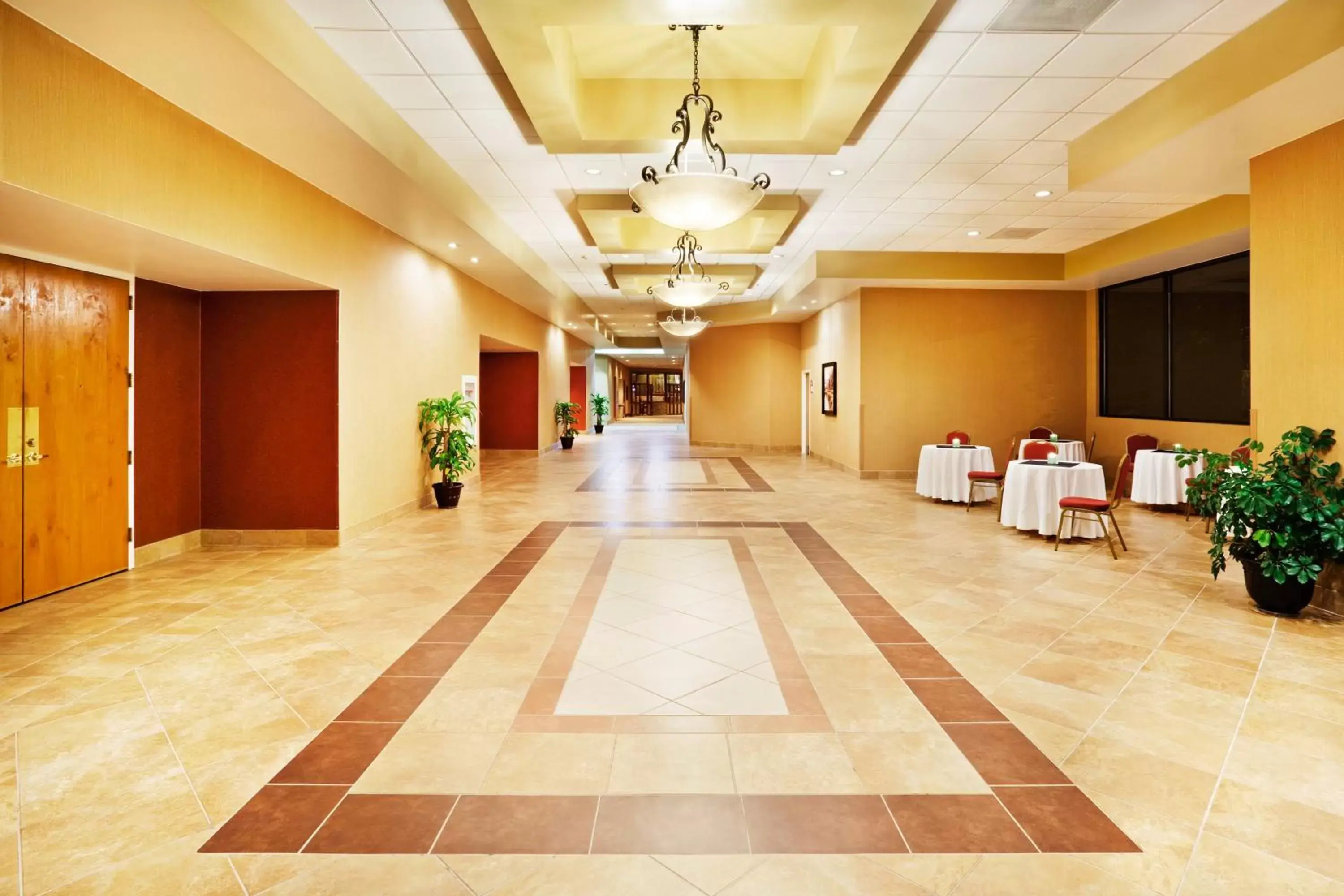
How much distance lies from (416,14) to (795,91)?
9.63 ft

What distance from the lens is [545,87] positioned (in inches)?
184

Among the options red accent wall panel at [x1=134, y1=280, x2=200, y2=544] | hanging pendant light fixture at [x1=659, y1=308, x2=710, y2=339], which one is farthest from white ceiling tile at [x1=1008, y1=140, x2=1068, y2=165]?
red accent wall panel at [x1=134, y1=280, x2=200, y2=544]

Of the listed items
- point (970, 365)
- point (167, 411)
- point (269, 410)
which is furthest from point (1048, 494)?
point (167, 411)

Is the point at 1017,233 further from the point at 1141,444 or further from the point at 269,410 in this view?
the point at 269,410

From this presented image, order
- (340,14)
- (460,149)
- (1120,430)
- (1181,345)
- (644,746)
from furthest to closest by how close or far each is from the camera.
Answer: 1. (1120,430)
2. (1181,345)
3. (460,149)
4. (340,14)
5. (644,746)

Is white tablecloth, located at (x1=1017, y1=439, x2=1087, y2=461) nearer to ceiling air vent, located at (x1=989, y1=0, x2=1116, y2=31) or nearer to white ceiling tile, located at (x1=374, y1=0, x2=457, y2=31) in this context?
ceiling air vent, located at (x1=989, y1=0, x2=1116, y2=31)

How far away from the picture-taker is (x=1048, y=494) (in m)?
6.90

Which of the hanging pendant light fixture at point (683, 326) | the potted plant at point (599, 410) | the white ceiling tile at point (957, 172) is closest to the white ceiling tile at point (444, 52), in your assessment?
the white ceiling tile at point (957, 172)

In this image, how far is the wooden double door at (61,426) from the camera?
15.6 ft

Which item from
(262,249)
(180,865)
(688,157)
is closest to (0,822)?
(180,865)

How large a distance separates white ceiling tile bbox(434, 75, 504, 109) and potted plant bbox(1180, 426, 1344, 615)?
227 inches

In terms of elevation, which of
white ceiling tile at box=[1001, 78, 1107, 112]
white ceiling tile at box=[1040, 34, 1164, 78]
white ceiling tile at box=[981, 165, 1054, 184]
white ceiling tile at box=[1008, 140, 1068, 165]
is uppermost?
white ceiling tile at box=[981, 165, 1054, 184]

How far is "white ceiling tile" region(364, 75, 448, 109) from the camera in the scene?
4.75m

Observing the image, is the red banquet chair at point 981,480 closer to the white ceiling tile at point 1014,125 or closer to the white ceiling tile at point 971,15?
the white ceiling tile at point 1014,125
